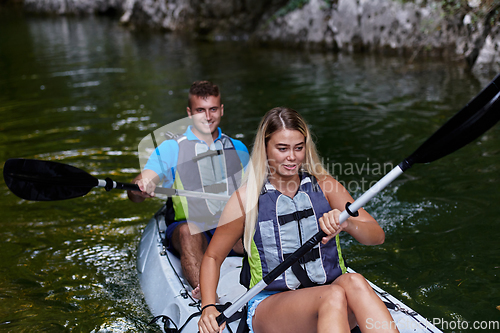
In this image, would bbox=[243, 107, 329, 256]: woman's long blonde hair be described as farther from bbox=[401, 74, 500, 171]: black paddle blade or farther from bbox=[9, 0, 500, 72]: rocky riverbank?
bbox=[9, 0, 500, 72]: rocky riverbank

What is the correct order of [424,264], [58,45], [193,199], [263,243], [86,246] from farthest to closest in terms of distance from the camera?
[58,45], [86,246], [424,264], [193,199], [263,243]


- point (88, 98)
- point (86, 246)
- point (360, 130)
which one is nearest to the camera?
point (86, 246)

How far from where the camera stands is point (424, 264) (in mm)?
3537

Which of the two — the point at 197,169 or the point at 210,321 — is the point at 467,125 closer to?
the point at 210,321

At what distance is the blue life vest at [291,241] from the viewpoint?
7.06 ft

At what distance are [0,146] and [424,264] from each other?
6.16 m

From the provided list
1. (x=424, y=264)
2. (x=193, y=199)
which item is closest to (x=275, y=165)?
(x=193, y=199)

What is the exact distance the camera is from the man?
3107 mm

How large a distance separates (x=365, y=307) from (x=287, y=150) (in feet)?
2.56

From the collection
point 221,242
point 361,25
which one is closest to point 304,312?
point 221,242

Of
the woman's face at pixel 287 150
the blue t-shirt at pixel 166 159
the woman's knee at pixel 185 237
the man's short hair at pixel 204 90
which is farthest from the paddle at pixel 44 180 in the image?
the woman's face at pixel 287 150

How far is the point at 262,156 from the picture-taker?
2207mm

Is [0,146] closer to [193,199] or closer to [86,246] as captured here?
[86,246]

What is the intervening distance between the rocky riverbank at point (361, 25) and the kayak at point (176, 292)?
266 inches
